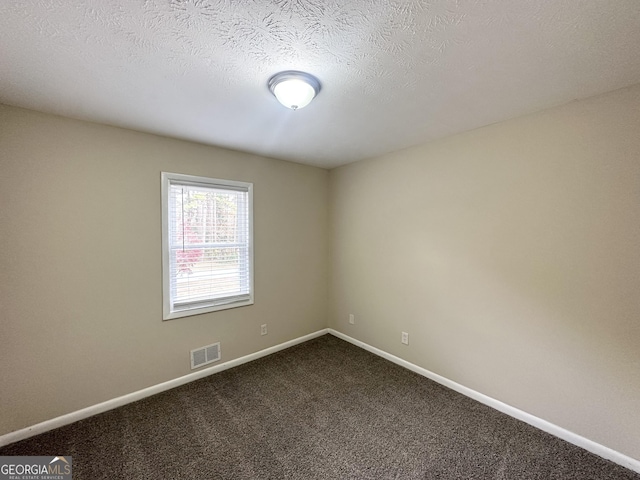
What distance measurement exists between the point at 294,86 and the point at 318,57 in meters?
0.23

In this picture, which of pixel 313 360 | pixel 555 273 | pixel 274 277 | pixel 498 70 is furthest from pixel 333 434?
pixel 498 70

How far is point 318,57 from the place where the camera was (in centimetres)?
140

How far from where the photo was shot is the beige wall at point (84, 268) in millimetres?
1919

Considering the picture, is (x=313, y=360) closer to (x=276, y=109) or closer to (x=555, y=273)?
(x=555, y=273)

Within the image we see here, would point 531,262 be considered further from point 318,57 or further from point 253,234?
point 253,234

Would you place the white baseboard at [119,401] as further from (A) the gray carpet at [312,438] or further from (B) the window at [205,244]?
(B) the window at [205,244]

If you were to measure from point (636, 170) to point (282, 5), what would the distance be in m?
2.23

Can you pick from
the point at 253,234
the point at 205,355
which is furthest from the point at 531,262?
the point at 205,355

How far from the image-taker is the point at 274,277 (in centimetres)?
334

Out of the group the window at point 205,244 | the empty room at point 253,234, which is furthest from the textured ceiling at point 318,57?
the window at point 205,244

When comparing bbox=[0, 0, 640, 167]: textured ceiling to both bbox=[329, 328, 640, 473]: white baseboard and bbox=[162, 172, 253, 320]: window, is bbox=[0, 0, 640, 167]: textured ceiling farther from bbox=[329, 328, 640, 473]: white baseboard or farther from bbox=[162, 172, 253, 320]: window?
bbox=[329, 328, 640, 473]: white baseboard

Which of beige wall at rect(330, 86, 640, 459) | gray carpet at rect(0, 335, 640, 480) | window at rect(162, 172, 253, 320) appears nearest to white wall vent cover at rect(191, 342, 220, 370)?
gray carpet at rect(0, 335, 640, 480)

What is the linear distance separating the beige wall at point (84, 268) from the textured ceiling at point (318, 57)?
12.1 inches

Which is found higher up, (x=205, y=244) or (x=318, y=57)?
(x=318, y=57)
